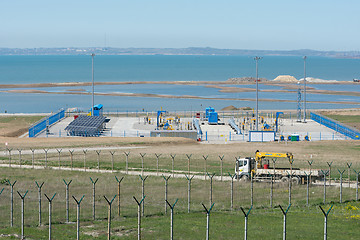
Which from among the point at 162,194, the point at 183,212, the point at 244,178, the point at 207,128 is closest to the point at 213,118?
the point at 207,128

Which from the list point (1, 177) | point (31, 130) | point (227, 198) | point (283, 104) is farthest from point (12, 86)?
point (227, 198)

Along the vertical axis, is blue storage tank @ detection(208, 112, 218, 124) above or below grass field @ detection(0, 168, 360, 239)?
above

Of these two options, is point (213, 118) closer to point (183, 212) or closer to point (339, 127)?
point (339, 127)

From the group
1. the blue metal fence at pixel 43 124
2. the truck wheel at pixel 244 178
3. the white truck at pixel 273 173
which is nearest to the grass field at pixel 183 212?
the white truck at pixel 273 173

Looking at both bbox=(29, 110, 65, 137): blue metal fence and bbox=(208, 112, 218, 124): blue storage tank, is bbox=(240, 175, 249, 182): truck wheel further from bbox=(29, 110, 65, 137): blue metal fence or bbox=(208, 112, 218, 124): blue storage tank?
bbox=(208, 112, 218, 124): blue storage tank

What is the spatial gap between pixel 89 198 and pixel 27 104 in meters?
102

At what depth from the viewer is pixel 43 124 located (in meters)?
82.1

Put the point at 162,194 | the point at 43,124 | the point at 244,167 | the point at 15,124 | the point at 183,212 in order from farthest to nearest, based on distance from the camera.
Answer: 1. the point at 15,124
2. the point at 43,124
3. the point at 244,167
4. the point at 162,194
5. the point at 183,212

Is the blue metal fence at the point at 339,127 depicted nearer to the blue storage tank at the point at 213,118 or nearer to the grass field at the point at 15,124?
the blue storage tank at the point at 213,118

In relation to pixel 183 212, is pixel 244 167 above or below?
above

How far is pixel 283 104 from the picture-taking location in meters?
134

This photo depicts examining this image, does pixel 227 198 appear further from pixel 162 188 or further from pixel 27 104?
pixel 27 104

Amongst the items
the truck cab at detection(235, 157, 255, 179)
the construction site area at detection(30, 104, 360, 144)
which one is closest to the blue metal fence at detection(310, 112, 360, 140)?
the construction site area at detection(30, 104, 360, 144)

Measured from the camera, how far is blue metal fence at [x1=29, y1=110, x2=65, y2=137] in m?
74.8
